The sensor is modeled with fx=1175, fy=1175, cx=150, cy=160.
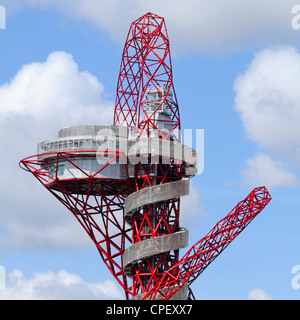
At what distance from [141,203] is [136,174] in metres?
5.29

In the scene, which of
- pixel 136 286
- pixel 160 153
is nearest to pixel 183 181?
pixel 160 153

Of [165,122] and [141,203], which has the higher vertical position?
[165,122]

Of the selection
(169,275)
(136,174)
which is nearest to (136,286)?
(169,275)

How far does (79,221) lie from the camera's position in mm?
191125

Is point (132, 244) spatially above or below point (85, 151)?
below

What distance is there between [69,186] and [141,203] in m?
14.1

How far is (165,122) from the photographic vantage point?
188 metres
